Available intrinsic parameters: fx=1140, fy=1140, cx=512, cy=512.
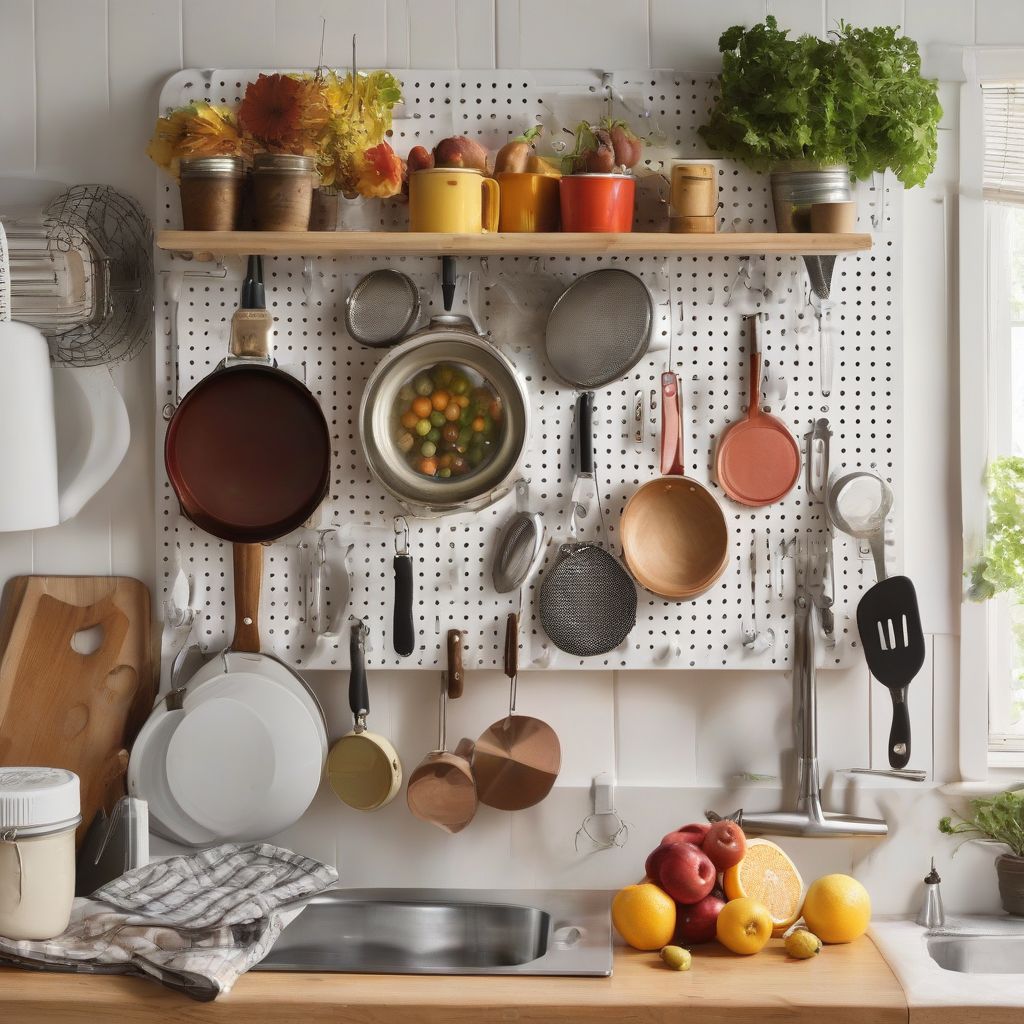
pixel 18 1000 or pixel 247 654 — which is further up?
pixel 247 654

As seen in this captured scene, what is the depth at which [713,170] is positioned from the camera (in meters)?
1.71

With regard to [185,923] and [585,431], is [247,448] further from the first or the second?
[185,923]

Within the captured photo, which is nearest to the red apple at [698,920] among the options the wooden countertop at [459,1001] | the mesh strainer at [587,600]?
the wooden countertop at [459,1001]

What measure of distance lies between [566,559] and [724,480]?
28 centimetres

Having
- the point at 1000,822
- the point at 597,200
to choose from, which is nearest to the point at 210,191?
the point at 597,200

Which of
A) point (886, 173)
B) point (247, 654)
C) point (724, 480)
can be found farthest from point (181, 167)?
point (886, 173)

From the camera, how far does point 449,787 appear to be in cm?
181

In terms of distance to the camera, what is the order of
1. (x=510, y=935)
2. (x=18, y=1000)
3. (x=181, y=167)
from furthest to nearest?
(x=510, y=935)
(x=181, y=167)
(x=18, y=1000)

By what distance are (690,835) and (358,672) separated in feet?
1.86

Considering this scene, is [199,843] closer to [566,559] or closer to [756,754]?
[566,559]

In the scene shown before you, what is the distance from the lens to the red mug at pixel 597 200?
1.65m

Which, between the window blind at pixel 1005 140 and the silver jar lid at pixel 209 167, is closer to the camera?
the silver jar lid at pixel 209 167

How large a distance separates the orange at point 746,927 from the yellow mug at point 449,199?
40.6 inches

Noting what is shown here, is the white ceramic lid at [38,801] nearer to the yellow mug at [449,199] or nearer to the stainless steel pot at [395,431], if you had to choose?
the stainless steel pot at [395,431]
